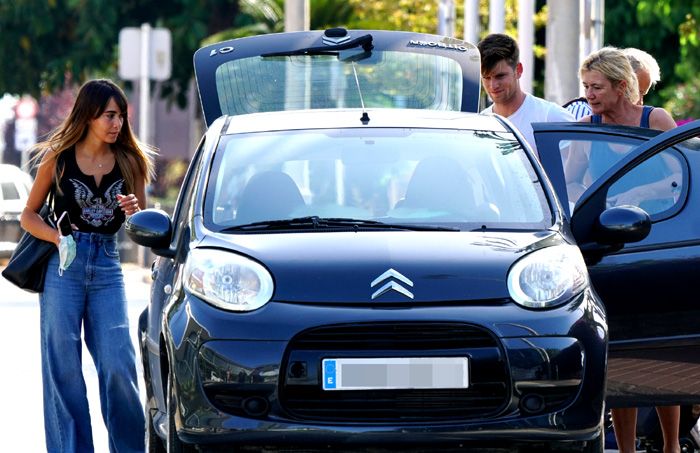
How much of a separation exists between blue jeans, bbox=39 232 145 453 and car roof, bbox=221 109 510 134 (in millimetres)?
892

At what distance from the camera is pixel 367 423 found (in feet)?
20.1

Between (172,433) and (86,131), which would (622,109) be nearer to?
(86,131)

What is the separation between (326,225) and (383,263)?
0.46 m

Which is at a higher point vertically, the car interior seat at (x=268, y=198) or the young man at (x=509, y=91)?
the young man at (x=509, y=91)

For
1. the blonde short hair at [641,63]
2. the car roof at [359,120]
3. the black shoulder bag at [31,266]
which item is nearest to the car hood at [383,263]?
the car roof at [359,120]

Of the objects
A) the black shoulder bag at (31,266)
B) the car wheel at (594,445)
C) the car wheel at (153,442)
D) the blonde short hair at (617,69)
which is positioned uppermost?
the blonde short hair at (617,69)

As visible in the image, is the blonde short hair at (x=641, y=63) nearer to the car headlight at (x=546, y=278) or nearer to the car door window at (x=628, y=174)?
the car door window at (x=628, y=174)

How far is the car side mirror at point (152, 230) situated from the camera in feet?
22.6

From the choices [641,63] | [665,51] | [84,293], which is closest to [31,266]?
[84,293]

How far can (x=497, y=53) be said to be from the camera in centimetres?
977

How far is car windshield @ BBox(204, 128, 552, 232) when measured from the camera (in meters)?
6.80

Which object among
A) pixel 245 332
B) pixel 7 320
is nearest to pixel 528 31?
pixel 7 320

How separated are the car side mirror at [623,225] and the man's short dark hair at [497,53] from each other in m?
2.92

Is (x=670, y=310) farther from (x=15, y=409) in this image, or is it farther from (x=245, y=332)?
(x=15, y=409)
